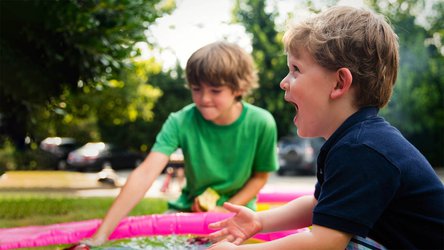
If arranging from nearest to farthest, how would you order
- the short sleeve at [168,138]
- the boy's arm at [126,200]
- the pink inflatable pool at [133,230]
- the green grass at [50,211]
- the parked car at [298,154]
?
the boy's arm at [126,200] → the pink inflatable pool at [133,230] → the short sleeve at [168,138] → the green grass at [50,211] → the parked car at [298,154]

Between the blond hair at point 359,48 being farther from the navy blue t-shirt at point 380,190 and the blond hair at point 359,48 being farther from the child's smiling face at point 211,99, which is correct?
the child's smiling face at point 211,99

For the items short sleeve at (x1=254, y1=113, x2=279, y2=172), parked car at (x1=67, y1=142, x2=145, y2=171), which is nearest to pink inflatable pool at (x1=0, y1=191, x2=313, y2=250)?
short sleeve at (x1=254, y1=113, x2=279, y2=172)

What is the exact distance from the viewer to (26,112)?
407 centimetres

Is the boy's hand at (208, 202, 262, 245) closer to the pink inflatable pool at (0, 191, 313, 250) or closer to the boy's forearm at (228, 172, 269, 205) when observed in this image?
the pink inflatable pool at (0, 191, 313, 250)

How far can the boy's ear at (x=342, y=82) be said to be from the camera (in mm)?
1507

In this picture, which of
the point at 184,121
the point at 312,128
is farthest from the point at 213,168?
the point at 312,128

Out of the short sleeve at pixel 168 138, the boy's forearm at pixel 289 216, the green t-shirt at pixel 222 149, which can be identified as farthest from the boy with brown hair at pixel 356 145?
the green t-shirt at pixel 222 149

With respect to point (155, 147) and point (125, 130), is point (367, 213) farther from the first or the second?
point (125, 130)

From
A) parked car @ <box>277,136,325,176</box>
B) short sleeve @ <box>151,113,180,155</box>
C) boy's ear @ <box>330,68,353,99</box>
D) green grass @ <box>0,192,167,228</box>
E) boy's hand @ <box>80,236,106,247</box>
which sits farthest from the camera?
parked car @ <box>277,136,325,176</box>

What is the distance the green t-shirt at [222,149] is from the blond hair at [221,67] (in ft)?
0.70

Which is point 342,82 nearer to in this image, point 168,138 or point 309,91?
point 309,91

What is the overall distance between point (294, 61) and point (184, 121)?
1.58 m

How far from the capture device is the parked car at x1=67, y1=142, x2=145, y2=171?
20156 millimetres

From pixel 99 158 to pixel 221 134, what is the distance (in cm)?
1793
